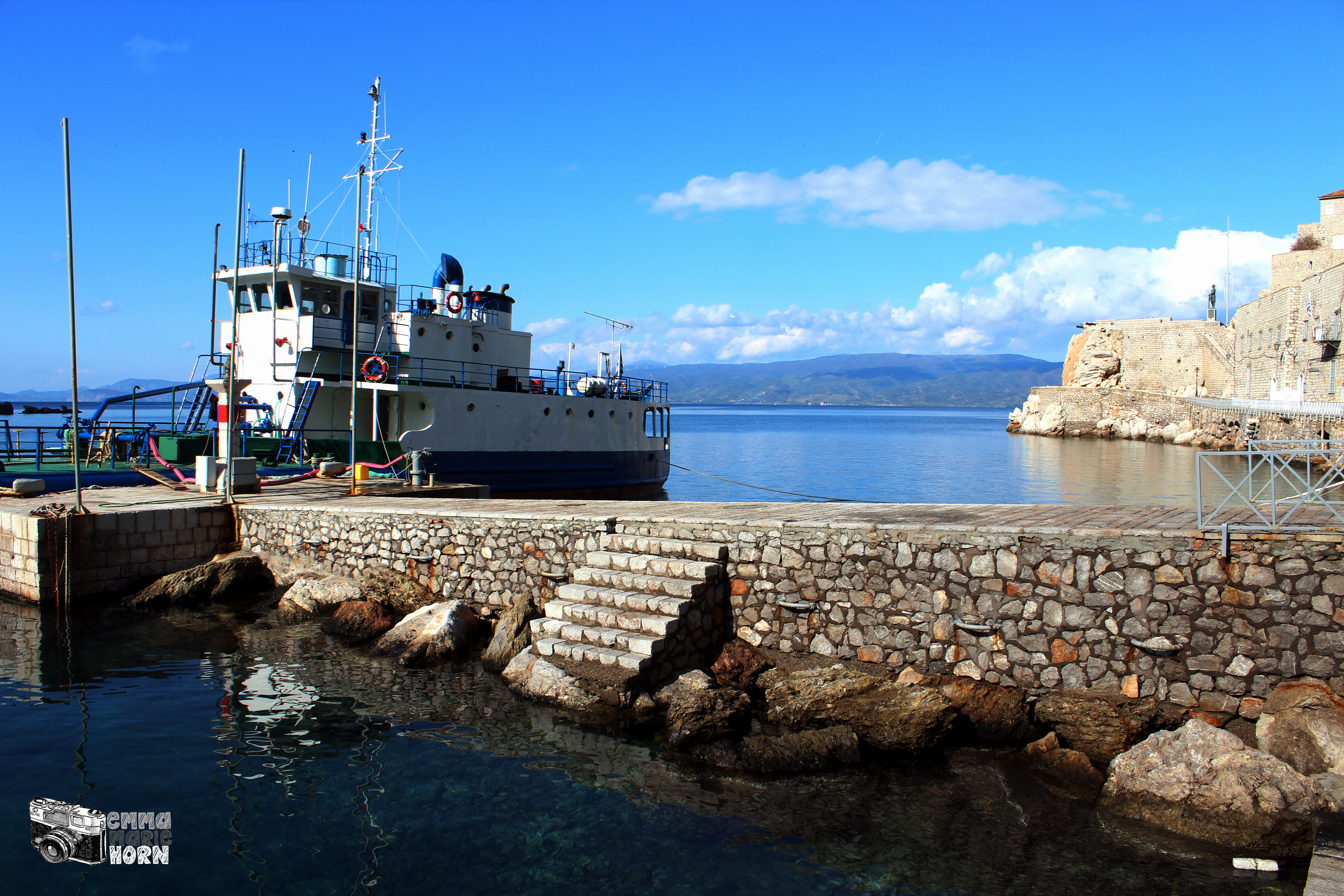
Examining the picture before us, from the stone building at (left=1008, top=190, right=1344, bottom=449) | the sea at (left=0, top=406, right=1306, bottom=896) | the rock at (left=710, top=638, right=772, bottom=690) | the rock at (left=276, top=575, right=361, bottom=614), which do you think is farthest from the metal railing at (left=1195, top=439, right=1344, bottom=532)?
the stone building at (left=1008, top=190, right=1344, bottom=449)

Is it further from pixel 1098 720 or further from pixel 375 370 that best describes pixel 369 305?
pixel 1098 720

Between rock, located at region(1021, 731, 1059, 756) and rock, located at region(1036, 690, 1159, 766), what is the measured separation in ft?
0.52

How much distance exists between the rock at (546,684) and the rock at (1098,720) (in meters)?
3.83

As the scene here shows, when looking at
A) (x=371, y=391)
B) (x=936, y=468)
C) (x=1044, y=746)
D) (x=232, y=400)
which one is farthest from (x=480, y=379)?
(x=936, y=468)

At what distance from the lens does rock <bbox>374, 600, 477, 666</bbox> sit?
8.74 m

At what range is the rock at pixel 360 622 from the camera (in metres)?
9.52

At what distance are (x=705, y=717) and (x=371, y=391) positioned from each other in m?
15.2

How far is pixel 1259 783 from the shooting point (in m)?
5.38

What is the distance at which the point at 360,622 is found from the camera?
962 cm

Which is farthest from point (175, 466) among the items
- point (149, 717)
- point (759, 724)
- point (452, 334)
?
point (759, 724)

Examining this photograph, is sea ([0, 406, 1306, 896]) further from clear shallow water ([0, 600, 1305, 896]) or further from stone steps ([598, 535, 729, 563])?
stone steps ([598, 535, 729, 563])

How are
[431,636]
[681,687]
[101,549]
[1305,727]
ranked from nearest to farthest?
[1305,727], [681,687], [431,636], [101,549]

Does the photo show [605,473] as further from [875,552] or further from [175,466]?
[875,552]

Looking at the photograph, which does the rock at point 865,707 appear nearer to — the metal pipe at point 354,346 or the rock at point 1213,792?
the rock at point 1213,792
